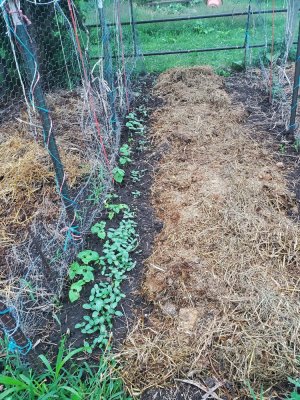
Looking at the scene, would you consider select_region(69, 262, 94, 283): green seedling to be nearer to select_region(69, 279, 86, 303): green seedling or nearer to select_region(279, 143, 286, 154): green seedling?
select_region(69, 279, 86, 303): green seedling

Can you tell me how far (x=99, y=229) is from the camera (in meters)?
2.69

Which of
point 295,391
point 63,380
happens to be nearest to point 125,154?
point 63,380

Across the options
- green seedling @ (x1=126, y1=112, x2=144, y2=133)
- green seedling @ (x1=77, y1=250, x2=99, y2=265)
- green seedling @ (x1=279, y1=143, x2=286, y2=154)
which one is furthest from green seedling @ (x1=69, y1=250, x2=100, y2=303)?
green seedling @ (x1=279, y1=143, x2=286, y2=154)

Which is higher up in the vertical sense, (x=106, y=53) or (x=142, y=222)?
(x=106, y=53)

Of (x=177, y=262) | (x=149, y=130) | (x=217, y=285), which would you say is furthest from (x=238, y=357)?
(x=149, y=130)

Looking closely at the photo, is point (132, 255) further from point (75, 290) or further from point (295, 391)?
point (295, 391)

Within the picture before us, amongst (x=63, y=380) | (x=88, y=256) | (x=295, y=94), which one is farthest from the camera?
(x=295, y=94)

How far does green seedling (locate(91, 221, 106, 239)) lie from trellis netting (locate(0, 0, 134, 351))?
2.5 inches

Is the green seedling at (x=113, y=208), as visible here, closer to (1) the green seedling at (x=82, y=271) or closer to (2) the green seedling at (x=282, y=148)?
(1) the green seedling at (x=82, y=271)

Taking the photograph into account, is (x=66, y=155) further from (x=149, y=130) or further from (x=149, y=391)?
(x=149, y=391)

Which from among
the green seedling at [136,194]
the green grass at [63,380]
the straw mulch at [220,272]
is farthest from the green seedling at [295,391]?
the green seedling at [136,194]

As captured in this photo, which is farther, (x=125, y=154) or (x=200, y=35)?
(x=200, y=35)

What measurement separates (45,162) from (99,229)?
972 millimetres

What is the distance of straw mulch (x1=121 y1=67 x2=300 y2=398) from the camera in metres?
1.94
